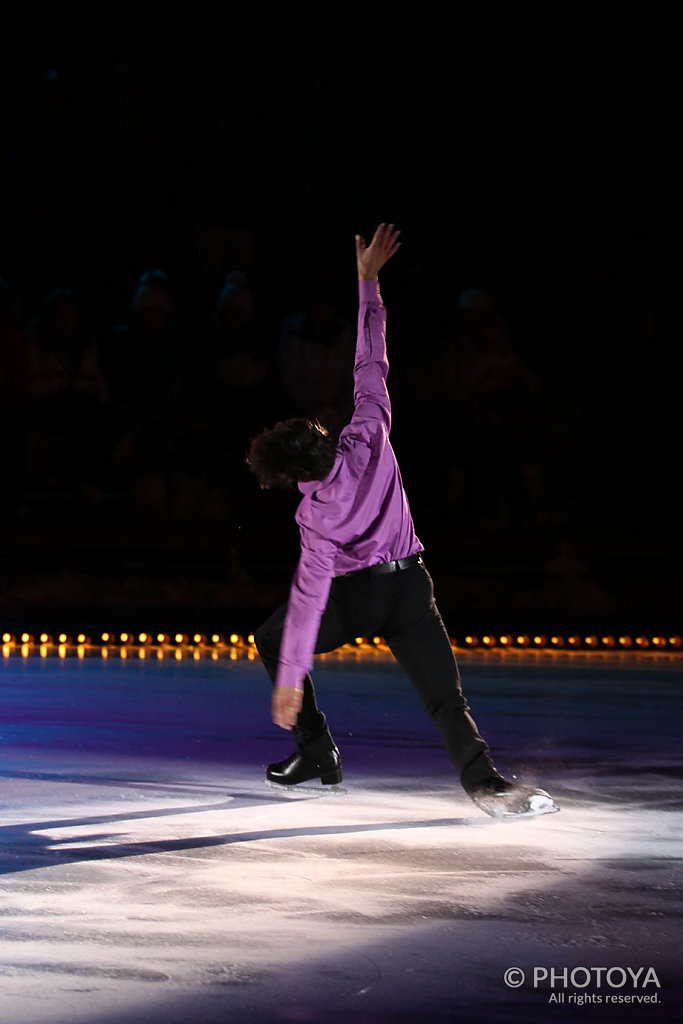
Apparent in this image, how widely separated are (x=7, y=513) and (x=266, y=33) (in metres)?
6.01

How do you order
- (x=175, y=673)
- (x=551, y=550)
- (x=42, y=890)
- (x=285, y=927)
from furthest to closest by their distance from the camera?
(x=551, y=550) → (x=175, y=673) → (x=42, y=890) → (x=285, y=927)

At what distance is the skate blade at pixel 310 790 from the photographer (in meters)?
5.10

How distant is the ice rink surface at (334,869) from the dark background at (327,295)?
3.70 metres

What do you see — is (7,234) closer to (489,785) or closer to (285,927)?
(489,785)

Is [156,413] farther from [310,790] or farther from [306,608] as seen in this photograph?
[306,608]

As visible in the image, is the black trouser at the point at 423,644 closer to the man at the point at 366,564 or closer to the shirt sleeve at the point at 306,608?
the man at the point at 366,564

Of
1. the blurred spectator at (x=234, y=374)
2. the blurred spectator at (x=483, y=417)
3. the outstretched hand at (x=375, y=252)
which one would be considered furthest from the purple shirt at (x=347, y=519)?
the blurred spectator at (x=234, y=374)

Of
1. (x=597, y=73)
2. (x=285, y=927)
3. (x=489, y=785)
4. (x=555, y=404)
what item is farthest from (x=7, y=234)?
(x=285, y=927)

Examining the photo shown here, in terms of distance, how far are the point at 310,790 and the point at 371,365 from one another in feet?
4.58

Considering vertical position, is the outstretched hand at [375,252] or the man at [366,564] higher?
the outstretched hand at [375,252]

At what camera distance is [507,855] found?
4.09m

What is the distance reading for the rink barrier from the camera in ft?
32.2

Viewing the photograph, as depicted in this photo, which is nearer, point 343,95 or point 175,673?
point 175,673

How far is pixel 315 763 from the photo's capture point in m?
5.16
